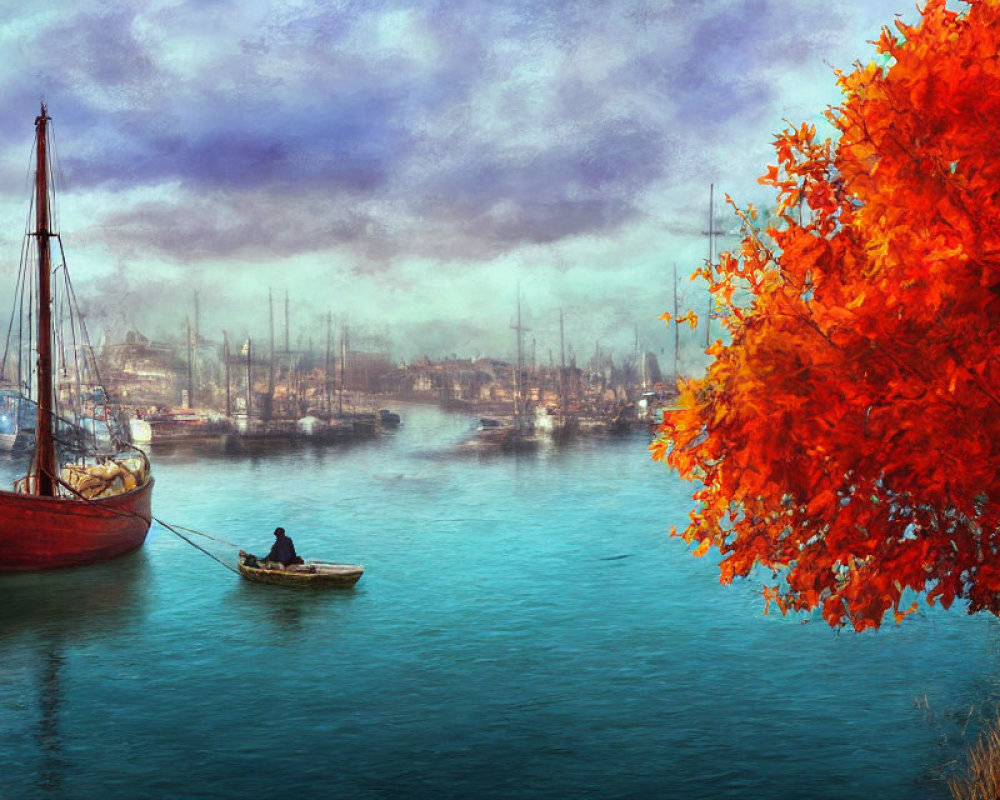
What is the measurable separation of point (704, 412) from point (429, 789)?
1009 centimetres

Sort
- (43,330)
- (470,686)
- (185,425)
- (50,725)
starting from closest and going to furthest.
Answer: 1. (50,725)
2. (470,686)
3. (43,330)
4. (185,425)

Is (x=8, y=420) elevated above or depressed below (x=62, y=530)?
above

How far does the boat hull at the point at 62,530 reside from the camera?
137 ft

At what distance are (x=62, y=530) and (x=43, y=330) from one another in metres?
9.29

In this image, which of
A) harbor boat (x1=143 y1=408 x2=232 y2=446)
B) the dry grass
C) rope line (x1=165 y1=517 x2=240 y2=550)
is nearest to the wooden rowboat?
rope line (x1=165 y1=517 x2=240 y2=550)

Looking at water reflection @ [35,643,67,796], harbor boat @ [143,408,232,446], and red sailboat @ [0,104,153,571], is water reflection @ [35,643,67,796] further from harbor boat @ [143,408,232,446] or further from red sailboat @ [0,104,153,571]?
harbor boat @ [143,408,232,446]

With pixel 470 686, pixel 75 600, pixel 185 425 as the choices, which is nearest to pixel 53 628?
pixel 75 600

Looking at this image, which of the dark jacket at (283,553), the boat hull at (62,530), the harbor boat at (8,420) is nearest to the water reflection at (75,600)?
the boat hull at (62,530)

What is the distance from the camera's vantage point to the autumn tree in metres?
13.2

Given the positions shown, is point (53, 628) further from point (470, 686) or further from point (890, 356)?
point (890, 356)

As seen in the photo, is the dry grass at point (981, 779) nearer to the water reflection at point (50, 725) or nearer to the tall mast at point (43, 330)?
the water reflection at point (50, 725)

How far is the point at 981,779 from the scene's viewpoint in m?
18.6

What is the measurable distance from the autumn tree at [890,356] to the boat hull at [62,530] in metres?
34.0

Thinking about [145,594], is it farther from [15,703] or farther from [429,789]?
[429,789]
